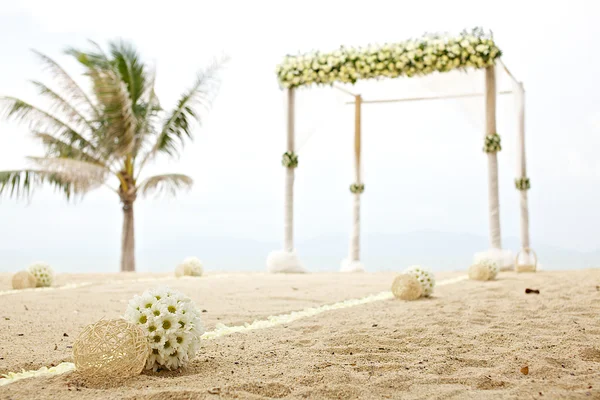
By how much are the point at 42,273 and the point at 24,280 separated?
0.80 feet

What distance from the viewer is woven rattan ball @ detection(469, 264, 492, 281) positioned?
6379 mm

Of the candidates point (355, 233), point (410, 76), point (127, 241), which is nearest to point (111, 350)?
point (410, 76)

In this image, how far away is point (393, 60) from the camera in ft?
27.9

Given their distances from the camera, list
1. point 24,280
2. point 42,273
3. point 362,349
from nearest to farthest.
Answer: point 362,349, point 24,280, point 42,273

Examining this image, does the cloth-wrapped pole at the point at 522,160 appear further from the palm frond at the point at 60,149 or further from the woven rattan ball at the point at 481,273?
the palm frond at the point at 60,149

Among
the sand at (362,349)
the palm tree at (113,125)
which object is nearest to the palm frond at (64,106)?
the palm tree at (113,125)

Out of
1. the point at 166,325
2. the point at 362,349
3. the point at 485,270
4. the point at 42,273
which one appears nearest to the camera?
the point at 166,325

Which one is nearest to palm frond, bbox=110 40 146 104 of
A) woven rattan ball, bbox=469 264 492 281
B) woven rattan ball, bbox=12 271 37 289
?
woven rattan ball, bbox=12 271 37 289

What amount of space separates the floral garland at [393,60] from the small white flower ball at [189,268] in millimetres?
3330

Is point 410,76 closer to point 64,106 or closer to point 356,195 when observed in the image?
point 356,195

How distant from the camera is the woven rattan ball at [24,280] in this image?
5.82 m

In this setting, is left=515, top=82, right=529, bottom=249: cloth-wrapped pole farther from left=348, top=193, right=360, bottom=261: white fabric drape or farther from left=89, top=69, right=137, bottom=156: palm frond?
left=89, top=69, right=137, bottom=156: palm frond

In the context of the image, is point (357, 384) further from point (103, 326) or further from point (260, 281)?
point (260, 281)

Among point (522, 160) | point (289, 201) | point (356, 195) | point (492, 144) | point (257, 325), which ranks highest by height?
point (492, 144)
